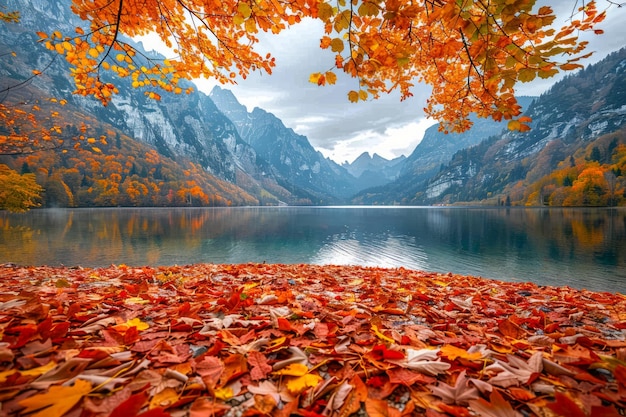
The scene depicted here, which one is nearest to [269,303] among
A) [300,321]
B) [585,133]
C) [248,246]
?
[300,321]

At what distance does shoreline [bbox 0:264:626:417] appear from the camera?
1.47 meters

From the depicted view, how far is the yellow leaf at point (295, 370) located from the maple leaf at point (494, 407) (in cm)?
101

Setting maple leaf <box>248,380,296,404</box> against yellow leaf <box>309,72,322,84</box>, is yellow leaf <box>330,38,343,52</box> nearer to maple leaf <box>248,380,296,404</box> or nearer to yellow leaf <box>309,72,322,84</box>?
yellow leaf <box>309,72,322,84</box>

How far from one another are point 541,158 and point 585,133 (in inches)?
1395

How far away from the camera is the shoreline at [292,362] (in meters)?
1.47

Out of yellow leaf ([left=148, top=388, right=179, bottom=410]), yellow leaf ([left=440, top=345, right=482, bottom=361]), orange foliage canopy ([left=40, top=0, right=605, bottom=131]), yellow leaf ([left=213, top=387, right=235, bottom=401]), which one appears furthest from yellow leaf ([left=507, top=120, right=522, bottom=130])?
yellow leaf ([left=148, top=388, right=179, bottom=410])

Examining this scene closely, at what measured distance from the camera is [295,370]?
5.91ft

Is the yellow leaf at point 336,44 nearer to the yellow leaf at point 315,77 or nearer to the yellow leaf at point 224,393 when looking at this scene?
the yellow leaf at point 315,77

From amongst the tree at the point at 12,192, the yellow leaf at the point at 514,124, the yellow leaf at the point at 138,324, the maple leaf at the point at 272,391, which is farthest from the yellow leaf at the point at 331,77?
the tree at the point at 12,192

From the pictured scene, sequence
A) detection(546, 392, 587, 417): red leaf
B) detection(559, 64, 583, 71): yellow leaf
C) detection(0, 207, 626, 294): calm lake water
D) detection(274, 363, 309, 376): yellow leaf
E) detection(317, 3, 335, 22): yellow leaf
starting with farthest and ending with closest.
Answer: detection(0, 207, 626, 294): calm lake water
detection(317, 3, 335, 22): yellow leaf
detection(559, 64, 583, 71): yellow leaf
detection(274, 363, 309, 376): yellow leaf
detection(546, 392, 587, 417): red leaf

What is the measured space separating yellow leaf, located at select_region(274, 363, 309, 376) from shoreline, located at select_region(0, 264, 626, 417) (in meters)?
0.01

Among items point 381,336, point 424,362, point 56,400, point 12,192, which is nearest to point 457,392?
point 424,362

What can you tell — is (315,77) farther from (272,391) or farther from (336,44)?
(272,391)

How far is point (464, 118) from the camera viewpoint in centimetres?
504
